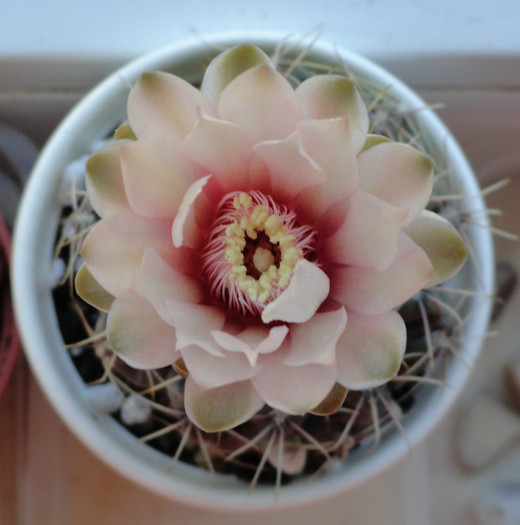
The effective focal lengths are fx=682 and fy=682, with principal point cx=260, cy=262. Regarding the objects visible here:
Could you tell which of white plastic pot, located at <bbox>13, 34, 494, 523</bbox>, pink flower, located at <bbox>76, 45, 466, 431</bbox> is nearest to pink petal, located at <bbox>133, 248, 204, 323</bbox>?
pink flower, located at <bbox>76, 45, 466, 431</bbox>

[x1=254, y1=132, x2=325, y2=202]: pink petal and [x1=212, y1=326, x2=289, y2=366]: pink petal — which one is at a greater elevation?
[x1=254, y1=132, x2=325, y2=202]: pink petal

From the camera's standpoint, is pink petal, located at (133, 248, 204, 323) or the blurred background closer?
pink petal, located at (133, 248, 204, 323)

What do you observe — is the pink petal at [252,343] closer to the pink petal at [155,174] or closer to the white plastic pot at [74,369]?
the pink petal at [155,174]

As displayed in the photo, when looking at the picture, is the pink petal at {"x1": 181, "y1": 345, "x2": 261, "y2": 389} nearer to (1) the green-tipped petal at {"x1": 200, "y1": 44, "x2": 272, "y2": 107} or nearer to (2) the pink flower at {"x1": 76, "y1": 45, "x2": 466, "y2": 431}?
(2) the pink flower at {"x1": 76, "y1": 45, "x2": 466, "y2": 431}

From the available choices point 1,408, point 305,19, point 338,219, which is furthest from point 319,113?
point 1,408

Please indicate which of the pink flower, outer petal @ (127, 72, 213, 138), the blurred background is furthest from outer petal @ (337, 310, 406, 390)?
the blurred background

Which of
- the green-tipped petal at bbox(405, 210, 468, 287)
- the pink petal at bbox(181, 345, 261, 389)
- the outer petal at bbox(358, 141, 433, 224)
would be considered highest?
the outer petal at bbox(358, 141, 433, 224)

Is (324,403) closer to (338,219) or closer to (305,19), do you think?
(338,219)

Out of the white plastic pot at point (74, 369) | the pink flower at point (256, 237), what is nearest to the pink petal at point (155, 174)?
the pink flower at point (256, 237)
